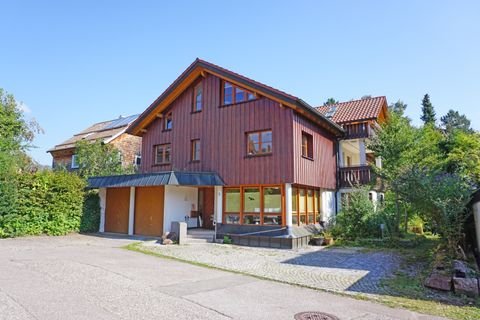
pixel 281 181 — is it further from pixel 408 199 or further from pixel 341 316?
pixel 341 316

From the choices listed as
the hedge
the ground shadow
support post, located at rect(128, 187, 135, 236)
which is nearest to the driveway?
the ground shadow

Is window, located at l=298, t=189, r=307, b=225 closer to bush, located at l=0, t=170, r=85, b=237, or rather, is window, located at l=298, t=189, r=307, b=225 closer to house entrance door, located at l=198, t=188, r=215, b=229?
house entrance door, located at l=198, t=188, r=215, b=229

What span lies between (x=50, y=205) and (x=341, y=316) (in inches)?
639

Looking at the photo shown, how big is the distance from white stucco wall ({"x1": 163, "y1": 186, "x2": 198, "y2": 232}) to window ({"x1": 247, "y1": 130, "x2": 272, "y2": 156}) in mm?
4740

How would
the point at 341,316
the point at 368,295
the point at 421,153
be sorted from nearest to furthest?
the point at 341,316 < the point at 368,295 < the point at 421,153

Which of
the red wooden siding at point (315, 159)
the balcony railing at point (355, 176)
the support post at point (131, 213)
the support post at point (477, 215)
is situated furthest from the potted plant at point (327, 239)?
the support post at point (131, 213)

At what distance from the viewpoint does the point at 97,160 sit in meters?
24.9

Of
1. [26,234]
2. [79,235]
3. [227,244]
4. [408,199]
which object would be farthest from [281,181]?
[26,234]

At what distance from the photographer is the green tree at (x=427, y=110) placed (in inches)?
1943

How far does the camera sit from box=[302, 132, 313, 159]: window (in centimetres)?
1655

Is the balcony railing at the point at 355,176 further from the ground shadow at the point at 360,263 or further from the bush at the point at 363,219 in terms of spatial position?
the ground shadow at the point at 360,263

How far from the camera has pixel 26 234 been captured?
54.1 ft

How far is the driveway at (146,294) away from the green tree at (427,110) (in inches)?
1959

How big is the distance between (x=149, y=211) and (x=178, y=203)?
1729 millimetres
